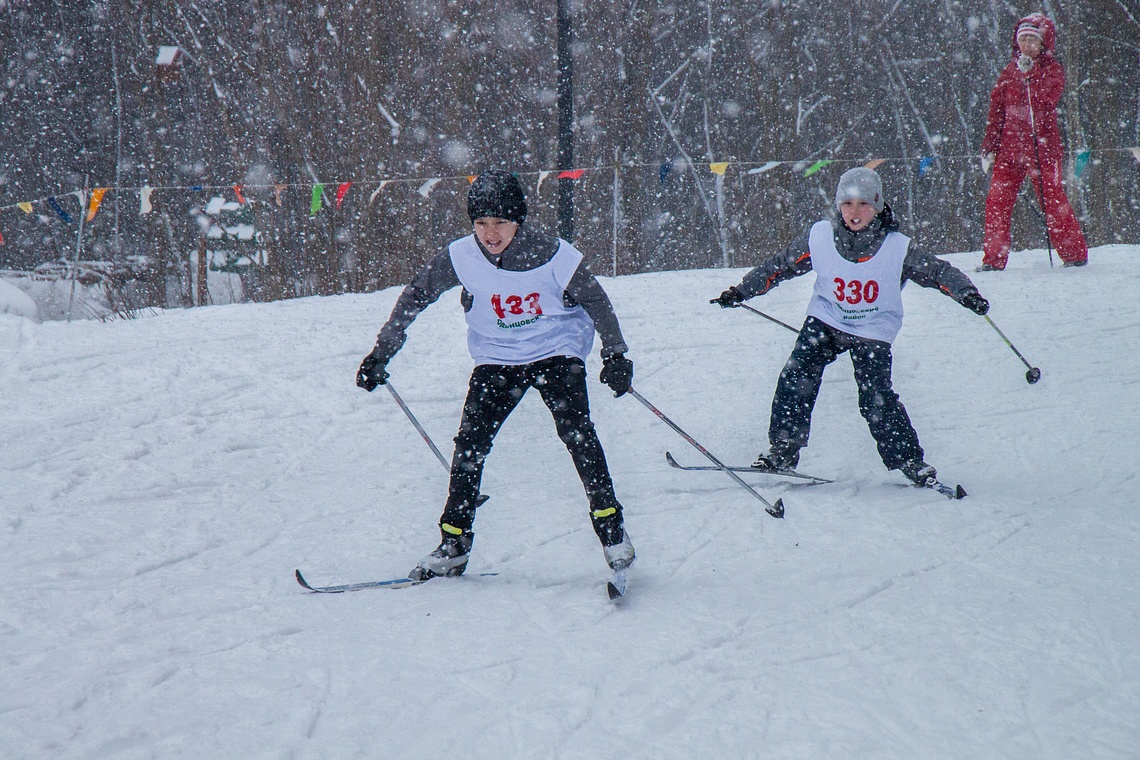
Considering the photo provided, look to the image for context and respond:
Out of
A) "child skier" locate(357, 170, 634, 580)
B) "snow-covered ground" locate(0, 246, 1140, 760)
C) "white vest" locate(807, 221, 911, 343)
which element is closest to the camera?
"snow-covered ground" locate(0, 246, 1140, 760)

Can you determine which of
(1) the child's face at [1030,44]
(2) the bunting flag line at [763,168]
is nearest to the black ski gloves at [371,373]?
(1) the child's face at [1030,44]

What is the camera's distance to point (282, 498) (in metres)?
4.30

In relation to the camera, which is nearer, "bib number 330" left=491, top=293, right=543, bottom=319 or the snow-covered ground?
the snow-covered ground

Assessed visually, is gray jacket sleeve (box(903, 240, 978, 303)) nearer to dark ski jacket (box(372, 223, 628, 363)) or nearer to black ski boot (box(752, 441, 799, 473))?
black ski boot (box(752, 441, 799, 473))

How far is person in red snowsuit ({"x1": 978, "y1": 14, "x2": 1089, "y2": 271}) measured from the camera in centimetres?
787

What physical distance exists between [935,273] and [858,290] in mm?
385

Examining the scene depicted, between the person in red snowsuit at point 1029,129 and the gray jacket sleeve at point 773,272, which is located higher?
the person in red snowsuit at point 1029,129

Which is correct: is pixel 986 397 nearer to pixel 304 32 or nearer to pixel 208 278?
pixel 304 32

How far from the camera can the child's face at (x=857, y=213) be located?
3939 mm

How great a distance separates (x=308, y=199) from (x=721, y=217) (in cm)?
745

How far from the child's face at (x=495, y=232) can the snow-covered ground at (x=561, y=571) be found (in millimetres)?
1337

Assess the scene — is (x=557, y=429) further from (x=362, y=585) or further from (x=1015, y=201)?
(x=1015, y=201)

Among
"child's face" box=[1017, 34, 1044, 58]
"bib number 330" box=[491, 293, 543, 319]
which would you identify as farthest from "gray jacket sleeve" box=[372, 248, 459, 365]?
"child's face" box=[1017, 34, 1044, 58]

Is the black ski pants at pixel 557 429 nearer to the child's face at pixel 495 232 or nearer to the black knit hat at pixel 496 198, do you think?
the child's face at pixel 495 232
